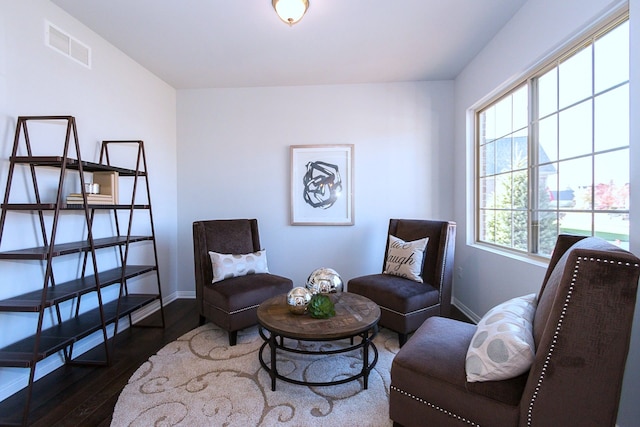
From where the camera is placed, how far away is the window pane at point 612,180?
4.97 feet

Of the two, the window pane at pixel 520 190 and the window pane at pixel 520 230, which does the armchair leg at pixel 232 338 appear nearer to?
the window pane at pixel 520 230

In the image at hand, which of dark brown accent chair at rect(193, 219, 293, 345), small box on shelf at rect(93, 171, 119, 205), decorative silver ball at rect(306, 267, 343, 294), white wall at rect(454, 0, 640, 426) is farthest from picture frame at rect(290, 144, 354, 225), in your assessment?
small box on shelf at rect(93, 171, 119, 205)

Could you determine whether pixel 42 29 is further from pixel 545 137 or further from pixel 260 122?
pixel 545 137

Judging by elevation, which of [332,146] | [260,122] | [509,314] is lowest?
[509,314]

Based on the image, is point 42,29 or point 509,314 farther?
point 42,29

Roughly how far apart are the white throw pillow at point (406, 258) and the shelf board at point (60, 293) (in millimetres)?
2315

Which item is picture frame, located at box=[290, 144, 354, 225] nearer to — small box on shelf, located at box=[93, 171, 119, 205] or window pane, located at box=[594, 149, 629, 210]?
small box on shelf, located at box=[93, 171, 119, 205]

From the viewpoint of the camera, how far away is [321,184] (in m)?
3.49

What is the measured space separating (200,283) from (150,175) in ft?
4.48

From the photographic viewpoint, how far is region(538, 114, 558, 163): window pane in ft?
6.52

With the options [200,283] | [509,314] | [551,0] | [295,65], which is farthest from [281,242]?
[551,0]

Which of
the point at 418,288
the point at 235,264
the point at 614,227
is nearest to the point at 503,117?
the point at 614,227

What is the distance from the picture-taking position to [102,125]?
255cm

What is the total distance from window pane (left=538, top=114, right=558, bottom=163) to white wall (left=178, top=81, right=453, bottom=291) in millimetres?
1263
